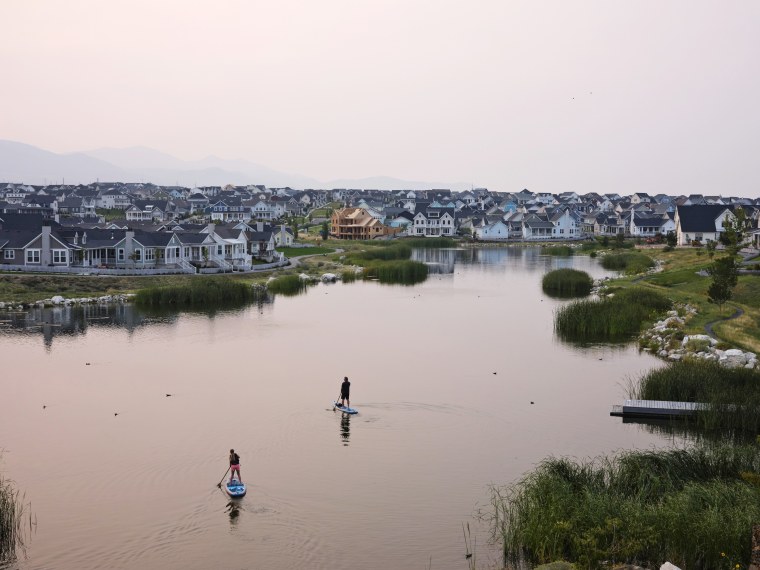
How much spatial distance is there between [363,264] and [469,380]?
49.8 metres

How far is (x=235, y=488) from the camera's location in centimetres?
1978

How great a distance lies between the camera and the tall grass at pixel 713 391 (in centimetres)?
2394

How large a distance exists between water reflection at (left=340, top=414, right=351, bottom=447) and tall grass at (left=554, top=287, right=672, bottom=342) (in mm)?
17165

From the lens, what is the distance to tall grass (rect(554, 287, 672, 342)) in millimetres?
41094

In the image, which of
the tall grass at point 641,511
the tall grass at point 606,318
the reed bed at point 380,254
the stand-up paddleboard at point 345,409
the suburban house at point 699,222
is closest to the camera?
the tall grass at point 641,511

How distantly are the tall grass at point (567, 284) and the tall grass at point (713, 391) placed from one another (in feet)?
97.0

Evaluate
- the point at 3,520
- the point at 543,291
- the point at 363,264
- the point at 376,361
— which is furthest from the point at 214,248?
the point at 3,520

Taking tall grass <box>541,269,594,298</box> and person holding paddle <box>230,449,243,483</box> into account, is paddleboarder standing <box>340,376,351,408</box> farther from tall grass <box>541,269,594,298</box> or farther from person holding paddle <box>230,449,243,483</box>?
tall grass <box>541,269,594,298</box>

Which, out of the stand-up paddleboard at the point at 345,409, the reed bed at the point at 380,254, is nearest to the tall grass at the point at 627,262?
the reed bed at the point at 380,254

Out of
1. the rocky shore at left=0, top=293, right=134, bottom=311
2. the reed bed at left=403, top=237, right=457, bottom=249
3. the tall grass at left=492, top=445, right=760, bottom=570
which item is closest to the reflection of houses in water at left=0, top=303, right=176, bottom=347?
the rocky shore at left=0, top=293, right=134, bottom=311

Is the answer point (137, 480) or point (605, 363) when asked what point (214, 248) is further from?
point (137, 480)

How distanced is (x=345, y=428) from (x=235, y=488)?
238 inches

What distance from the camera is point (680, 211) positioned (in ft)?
300

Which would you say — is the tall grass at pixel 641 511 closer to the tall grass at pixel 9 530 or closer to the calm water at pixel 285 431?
the calm water at pixel 285 431
